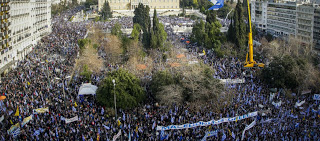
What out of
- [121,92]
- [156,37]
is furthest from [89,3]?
[121,92]

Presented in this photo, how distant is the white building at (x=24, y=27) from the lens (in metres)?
48.1

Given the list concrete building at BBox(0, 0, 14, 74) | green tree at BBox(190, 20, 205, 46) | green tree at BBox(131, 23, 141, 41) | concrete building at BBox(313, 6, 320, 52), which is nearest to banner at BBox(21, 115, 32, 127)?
concrete building at BBox(0, 0, 14, 74)

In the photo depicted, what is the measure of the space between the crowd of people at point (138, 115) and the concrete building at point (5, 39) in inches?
205

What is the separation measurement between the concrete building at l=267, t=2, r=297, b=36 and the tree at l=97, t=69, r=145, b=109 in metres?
42.2

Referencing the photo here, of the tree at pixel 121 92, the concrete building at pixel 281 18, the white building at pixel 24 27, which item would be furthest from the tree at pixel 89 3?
the tree at pixel 121 92

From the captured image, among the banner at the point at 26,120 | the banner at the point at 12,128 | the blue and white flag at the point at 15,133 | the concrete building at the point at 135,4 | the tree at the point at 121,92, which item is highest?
the concrete building at the point at 135,4

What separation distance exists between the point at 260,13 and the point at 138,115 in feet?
176

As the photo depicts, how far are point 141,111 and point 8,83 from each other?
16064 mm

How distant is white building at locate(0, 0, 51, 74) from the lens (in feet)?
158

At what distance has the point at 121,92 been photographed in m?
31.5

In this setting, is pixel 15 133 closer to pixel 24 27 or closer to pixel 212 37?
pixel 24 27

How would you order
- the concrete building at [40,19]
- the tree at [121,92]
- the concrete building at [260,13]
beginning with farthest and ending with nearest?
the concrete building at [260,13] → the concrete building at [40,19] → the tree at [121,92]

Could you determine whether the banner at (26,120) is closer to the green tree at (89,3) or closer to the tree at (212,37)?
the tree at (212,37)

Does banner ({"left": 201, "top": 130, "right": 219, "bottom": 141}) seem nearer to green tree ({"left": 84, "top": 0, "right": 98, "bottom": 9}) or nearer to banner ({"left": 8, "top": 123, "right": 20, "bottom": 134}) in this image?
banner ({"left": 8, "top": 123, "right": 20, "bottom": 134})
